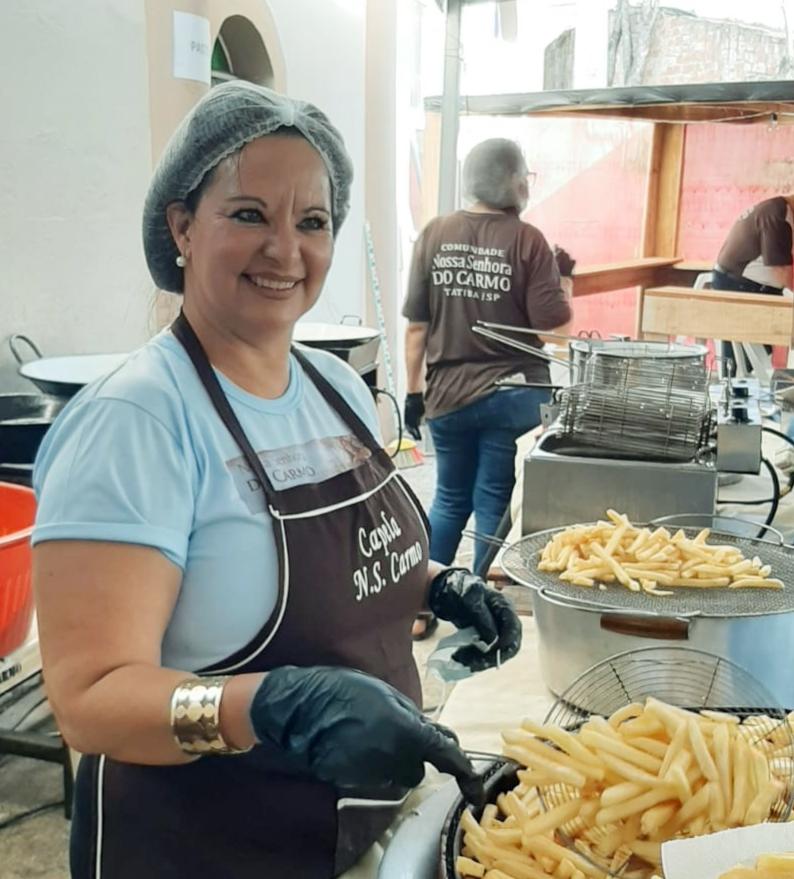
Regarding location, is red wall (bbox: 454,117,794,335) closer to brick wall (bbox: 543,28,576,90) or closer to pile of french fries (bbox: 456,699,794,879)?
brick wall (bbox: 543,28,576,90)

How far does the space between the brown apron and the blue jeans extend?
2.34 meters

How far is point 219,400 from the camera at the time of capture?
1208 millimetres

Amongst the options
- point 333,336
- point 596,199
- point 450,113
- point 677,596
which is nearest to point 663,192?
point 596,199

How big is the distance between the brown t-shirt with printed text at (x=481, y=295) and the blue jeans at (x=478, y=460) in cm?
6

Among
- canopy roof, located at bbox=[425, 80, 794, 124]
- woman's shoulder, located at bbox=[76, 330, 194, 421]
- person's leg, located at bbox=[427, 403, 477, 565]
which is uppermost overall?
canopy roof, located at bbox=[425, 80, 794, 124]

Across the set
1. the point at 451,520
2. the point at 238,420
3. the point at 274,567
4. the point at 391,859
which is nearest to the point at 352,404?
the point at 238,420

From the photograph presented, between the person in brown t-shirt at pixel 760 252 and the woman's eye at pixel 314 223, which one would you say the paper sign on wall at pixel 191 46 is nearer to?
the woman's eye at pixel 314 223

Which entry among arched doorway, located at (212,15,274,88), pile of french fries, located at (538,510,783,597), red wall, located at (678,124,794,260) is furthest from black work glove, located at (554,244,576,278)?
red wall, located at (678,124,794,260)

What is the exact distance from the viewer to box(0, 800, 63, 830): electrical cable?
2662 mm

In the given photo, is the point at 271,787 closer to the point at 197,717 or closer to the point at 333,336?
the point at 197,717

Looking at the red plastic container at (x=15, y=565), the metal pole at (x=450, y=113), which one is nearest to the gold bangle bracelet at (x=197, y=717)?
the red plastic container at (x=15, y=565)

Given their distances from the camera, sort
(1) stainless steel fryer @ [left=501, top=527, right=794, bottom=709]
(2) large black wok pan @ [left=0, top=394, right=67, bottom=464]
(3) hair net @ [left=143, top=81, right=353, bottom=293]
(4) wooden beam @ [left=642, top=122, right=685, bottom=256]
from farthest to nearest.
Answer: (4) wooden beam @ [left=642, top=122, right=685, bottom=256] < (2) large black wok pan @ [left=0, top=394, right=67, bottom=464] < (1) stainless steel fryer @ [left=501, top=527, right=794, bottom=709] < (3) hair net @ [left=143, top=81, right=353, bottom=293]

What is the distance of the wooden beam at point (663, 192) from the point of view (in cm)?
792

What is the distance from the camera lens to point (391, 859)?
988mm
